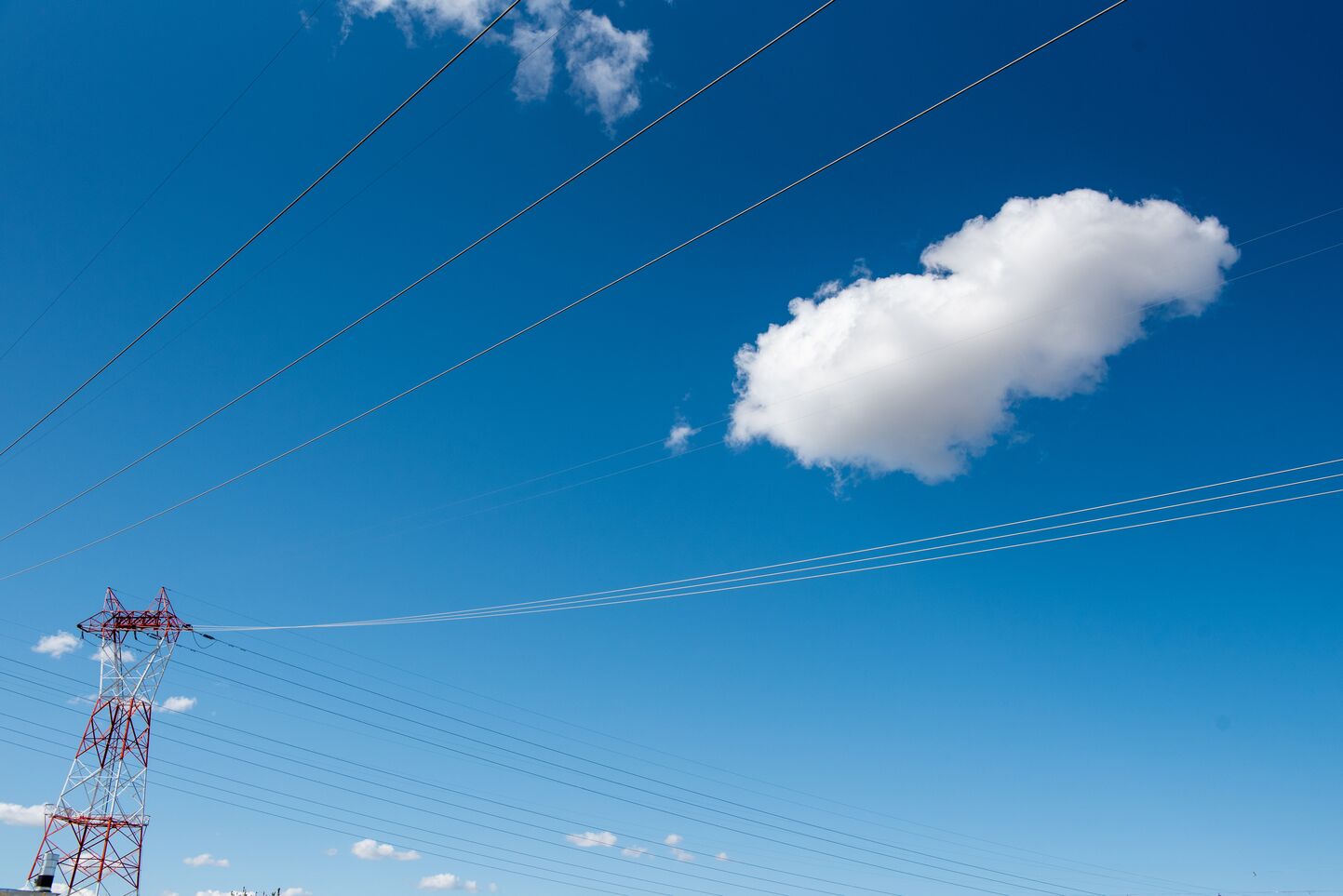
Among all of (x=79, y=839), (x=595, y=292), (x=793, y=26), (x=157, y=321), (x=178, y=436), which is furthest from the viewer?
(x=79, y=839)

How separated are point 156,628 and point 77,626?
17.2ft

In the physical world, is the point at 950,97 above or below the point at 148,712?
above

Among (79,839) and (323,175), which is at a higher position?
(323,175)

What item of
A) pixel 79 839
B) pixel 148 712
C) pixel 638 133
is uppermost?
pixel 638 133

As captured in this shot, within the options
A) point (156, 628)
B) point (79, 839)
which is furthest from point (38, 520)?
point (79, 839)

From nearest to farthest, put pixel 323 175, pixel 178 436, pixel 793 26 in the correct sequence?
pixel 793 26 < pixel 323 175 < pixel 178 436

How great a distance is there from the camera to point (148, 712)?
46.8 meters

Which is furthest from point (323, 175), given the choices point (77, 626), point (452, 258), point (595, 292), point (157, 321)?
point (77, 626)

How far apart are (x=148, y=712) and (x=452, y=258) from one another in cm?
4285

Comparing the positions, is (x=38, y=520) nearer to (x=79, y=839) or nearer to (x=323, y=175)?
(x=79, y=839)

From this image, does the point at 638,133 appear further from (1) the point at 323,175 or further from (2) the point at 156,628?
(2) the point at 156,628

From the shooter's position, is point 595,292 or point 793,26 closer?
point 793,26

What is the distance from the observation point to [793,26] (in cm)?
1236

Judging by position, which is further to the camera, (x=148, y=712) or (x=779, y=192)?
(x=148, y=712)
